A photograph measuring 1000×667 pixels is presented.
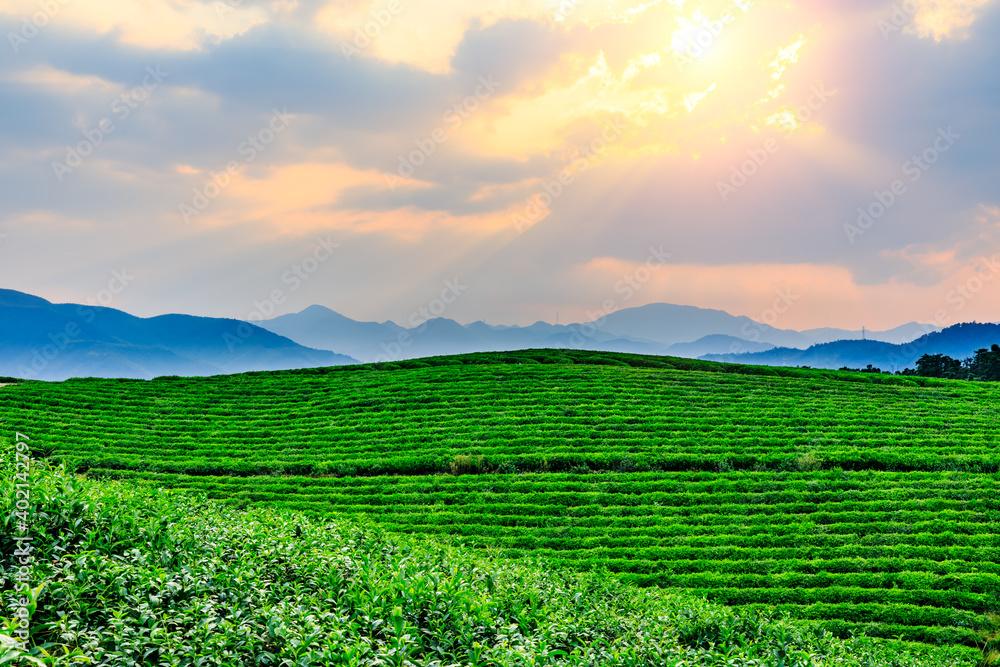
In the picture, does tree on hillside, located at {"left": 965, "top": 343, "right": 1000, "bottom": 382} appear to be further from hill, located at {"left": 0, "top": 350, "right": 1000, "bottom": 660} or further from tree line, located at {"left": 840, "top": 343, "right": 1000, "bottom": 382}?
hill, located at {"left": 0, "top": 350, "right": 1000, "bottom": 660}

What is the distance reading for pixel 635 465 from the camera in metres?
23.2

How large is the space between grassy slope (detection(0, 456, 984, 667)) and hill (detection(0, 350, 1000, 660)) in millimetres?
6985

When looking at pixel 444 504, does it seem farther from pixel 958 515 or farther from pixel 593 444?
pixel 958 515

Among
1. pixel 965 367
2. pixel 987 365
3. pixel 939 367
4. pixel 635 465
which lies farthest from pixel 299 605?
pixel 965 367

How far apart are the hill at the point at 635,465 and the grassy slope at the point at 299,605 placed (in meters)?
6.99

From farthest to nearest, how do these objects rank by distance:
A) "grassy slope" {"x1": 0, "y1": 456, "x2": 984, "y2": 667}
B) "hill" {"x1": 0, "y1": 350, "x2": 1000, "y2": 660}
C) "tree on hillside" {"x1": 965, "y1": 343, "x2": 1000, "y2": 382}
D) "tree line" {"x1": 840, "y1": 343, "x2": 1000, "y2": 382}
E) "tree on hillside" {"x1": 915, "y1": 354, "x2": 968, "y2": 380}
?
"tree on hillside" {"x1": 915, "y1": 354, "x2": 968, "y2": 380} < "tree line" {"x1": 840, "y1": 343, "x2": 1000, "y2": 382} < "tree on hillside" {"x1": 965, "y1": 343, "x2": 1000, "y2": 382} < "hill" {"x1": 0, "y1": 350, "x2": 1000, "y2": 660} < "grassy slope" {"x1": 0, "y1": 456, "x2": 984, "y2": 667}

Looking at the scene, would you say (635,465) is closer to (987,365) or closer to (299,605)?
(299,605)

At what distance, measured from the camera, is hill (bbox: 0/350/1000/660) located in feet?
51.1

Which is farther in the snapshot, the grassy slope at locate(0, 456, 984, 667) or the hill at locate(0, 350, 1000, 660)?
the hill at locate(0, 350, 1000, 660)

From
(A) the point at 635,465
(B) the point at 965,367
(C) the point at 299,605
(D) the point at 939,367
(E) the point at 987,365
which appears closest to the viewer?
(C) the point at 299,605

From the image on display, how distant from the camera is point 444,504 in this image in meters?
20.6

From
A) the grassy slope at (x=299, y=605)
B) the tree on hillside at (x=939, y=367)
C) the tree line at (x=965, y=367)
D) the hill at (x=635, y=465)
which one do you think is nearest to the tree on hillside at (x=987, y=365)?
the tree line at (x=965, y=367)

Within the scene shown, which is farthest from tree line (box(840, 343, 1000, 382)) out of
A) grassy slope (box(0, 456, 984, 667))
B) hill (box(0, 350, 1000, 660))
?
grassy slope (box(0, 456, 984, 667))

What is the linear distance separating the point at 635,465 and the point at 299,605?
1855cm
